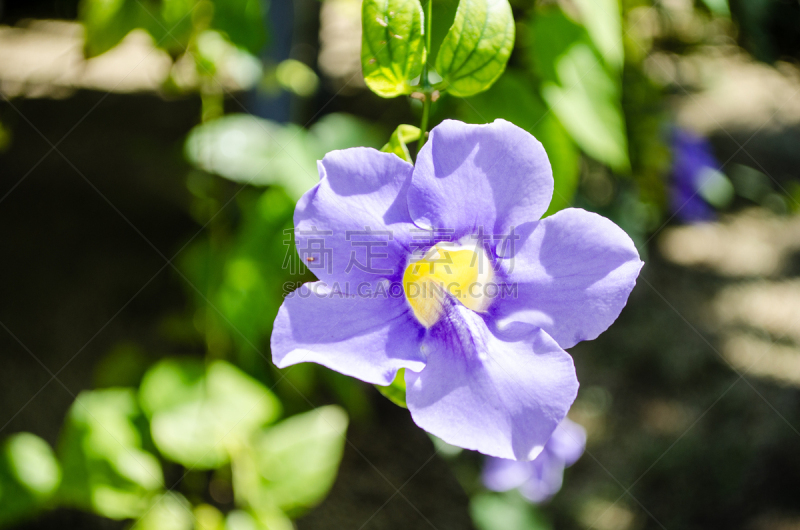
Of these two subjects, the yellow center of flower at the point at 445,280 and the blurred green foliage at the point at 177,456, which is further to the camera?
the blurred green foliage at the point at 177,456

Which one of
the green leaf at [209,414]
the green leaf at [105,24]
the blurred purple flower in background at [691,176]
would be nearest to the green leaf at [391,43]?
the green leaf at [105,24]

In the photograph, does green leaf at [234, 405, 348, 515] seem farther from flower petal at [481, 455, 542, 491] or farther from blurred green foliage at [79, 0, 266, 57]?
blurred green foliage at [79, 0, 266, 57]

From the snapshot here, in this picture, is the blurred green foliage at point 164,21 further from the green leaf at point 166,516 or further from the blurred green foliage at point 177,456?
the green leaf at point 166,516

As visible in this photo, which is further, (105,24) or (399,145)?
(105,24)

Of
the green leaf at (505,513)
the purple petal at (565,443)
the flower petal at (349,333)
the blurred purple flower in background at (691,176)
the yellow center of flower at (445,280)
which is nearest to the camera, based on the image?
the flower petal at (349,333)

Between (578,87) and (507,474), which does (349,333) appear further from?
(507,474)

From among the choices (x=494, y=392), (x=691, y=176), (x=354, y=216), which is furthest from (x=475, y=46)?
(x=691, y=176)

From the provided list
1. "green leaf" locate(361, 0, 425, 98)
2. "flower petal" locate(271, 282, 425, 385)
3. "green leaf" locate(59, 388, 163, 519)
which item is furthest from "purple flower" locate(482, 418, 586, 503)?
"green leaf" locate(361, 0, 425, 98)
